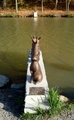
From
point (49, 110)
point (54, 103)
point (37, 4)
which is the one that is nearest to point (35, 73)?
point (54, 103)

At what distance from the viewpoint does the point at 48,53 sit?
16422 mm

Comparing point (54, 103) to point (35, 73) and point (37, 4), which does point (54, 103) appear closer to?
point (35, 73)

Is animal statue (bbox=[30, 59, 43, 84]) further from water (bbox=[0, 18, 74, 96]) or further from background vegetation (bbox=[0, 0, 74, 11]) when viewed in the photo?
background vegetation (bbox=[0, 0, 74, 11])

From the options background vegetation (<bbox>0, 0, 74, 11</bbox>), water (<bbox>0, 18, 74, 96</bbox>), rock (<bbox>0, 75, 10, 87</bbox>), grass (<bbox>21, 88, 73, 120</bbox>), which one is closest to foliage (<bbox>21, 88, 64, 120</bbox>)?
grass (<bbox>21, 88, 73, 120</bbox>)

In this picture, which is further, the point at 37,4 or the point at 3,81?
the point at 37,4

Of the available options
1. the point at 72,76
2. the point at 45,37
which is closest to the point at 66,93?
the point at 72,76

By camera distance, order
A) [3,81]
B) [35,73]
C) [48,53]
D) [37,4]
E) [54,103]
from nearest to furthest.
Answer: [54,103] < [35,73] < [3,81] < [48,53] < [37,4]

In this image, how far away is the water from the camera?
12.3 metres

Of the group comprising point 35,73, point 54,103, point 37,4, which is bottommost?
point 54,103

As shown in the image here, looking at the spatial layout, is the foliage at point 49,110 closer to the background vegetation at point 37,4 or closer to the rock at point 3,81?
the rock at point 3,81

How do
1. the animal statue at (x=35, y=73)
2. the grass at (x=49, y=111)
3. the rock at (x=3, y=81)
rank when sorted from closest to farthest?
the grass at (x=49, y=111)
the animal statue at (x=35, y=73)
the rock at (x=3, y=81)

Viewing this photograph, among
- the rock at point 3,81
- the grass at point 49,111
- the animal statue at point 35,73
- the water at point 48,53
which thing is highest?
the animal statue at point 35,73

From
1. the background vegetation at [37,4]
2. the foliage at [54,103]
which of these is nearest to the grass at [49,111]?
the foliage at [54,103]

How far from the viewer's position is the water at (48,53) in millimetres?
12301
